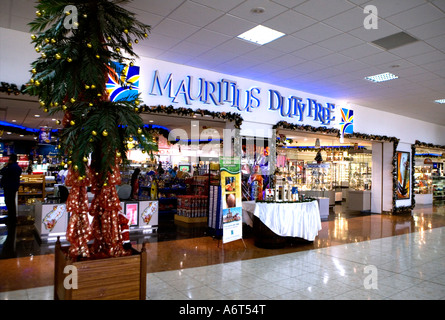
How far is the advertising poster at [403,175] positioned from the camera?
12055mm

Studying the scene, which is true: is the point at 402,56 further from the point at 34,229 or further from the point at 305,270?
the point at 34,229

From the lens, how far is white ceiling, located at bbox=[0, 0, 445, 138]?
4.55 m

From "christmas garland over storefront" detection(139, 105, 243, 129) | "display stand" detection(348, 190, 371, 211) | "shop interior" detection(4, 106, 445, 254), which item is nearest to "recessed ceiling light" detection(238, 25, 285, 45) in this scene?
"christmas garland over storefront" detection(139, 105, 243, 129)

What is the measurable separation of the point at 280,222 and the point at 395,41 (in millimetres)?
3763

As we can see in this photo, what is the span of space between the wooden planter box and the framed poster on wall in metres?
11.4

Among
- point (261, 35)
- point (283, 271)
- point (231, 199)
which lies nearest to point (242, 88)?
point (261, 35)

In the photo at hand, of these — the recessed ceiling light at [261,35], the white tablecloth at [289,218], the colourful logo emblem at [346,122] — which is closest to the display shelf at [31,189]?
the white tablecloth at [289,218]

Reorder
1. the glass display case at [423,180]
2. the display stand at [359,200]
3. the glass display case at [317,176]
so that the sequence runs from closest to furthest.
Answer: the display stand at [359,200]
the glass display case at [317,176]
the glass display case at [423,180]

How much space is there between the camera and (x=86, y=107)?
118 inches

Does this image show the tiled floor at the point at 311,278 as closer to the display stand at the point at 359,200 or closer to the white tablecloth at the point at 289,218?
the white tablecloth at the point at 289,218

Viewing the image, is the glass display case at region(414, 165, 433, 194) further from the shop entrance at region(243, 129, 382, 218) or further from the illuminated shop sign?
the illuminated shop sign

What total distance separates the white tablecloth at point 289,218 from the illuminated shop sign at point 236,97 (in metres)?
2.75

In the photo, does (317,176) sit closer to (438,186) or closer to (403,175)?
(403,175)

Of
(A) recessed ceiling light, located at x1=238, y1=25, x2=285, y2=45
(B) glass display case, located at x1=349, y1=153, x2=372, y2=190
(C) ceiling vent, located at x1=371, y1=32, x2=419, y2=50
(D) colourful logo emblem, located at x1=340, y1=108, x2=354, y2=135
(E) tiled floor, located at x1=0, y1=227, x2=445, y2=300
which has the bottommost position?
(E) tiled floor, located at x1=0, y1=227, x2=445, y2=300
